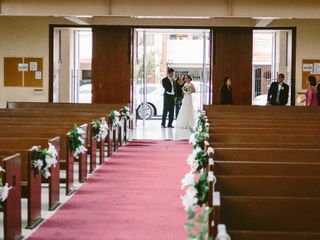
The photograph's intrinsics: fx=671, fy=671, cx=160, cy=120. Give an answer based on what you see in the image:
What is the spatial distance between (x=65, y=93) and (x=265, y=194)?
14002 millimetres

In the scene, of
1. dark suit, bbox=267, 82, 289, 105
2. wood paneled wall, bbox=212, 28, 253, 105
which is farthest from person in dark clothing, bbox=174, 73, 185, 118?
dark suit, bbox=267, 82, 289, 105

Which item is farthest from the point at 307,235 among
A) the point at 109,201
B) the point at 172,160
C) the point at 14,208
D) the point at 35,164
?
the point at 172,160

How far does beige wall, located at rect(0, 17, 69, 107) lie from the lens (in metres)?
15.4

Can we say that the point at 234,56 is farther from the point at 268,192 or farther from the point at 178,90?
the point at 268,192

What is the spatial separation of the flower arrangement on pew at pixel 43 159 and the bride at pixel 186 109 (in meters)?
10.4

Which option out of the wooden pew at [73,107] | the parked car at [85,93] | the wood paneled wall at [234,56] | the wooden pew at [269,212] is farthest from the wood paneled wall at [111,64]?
the wooden pew at [269,212]

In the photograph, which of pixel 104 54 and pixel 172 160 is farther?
pixel 104 54

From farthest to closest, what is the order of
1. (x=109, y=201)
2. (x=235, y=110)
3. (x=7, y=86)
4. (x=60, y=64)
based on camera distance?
(x=60, y=64) < (x=7, y=86) < (x=235, y=110) < (x=109, y=201)

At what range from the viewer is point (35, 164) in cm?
559

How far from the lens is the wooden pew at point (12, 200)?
4.77 meters

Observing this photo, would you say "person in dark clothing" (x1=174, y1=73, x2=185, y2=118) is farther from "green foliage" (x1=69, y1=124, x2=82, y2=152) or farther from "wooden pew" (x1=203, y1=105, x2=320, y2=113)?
"green foliage" (x1=69, y1=124, x2=82, y2=152)

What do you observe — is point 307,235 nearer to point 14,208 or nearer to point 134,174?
point 14,208

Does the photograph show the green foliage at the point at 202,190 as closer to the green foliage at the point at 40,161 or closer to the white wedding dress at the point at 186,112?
the green foliage at the point at 40,161

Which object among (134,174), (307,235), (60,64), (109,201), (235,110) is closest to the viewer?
(307,235)
